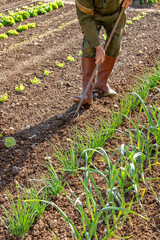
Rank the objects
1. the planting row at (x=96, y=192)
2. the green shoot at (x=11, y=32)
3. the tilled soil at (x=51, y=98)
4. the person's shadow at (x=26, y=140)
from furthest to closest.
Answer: the green shoot at (x=11, y=32) → the person's shadow at (x=26, y=140) → the tilled soil at (x=51, y=98) → the planting row at (x=96, y=192)

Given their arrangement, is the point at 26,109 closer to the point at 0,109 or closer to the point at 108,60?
the point at 0,109

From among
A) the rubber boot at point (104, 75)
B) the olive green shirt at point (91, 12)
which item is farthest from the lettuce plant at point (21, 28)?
the olive green shirt at point (91, 12)

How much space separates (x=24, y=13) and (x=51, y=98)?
11.2ft

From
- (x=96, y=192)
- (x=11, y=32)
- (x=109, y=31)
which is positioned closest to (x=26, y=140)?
(x=96, y=192)

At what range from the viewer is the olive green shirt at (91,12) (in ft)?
8.67

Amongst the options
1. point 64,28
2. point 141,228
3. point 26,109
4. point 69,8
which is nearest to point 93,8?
point 26,109

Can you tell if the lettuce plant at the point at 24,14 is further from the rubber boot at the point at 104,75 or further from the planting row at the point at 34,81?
the rubber boot at the point at 104,75

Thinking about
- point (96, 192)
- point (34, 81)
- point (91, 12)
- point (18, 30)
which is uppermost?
point (91, 12)

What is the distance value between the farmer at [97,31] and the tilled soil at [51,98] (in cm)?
26

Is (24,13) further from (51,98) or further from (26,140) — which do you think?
(26,140)

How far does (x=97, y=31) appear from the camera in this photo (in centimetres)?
293

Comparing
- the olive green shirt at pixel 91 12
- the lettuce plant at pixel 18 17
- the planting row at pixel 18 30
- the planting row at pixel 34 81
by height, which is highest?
the olive green shirt at pixel 91 12

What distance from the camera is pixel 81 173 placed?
2295mm

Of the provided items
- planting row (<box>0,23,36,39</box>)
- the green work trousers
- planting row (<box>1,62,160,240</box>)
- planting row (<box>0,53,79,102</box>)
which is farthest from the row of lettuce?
planting row (<box>1,62,160,240</box>)
